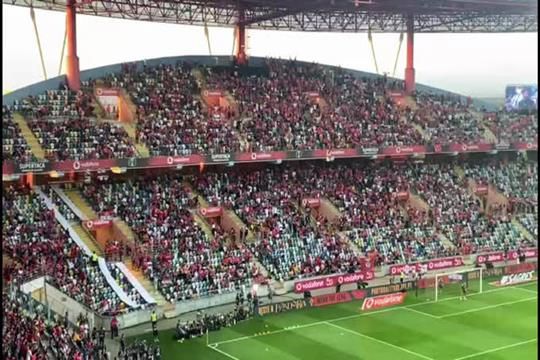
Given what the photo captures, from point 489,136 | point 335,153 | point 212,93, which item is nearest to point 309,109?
point 335,153

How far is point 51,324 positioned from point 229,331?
15.7 ft

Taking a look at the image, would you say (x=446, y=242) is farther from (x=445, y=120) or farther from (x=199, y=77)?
(x=199, y=77)

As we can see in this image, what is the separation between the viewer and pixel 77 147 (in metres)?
21.6

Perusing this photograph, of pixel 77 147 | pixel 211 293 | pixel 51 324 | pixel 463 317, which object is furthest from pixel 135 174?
pixel 463 317

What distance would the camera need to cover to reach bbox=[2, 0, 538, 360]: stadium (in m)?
17.0

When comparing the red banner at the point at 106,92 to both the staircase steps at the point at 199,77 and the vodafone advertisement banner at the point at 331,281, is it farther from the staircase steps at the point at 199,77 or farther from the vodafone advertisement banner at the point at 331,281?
the vodafone advertisement banner at the point at 331,281

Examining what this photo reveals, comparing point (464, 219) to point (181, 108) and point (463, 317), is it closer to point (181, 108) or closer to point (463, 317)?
point (463, 317)

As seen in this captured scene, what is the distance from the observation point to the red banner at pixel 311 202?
2538 cm

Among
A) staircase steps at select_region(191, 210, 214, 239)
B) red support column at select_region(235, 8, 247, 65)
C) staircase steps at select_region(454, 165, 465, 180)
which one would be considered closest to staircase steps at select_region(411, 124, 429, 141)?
staircase steps at select_region(454, 165, 465, 180)

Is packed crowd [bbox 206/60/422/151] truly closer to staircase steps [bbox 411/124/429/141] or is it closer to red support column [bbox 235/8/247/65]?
staircase steps [bbox 411/124/429/141]

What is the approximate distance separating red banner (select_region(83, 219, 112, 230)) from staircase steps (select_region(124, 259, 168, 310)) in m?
1.70

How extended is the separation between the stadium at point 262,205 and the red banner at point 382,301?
7 centimetres

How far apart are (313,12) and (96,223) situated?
42.1 ft

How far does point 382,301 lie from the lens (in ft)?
67.0
